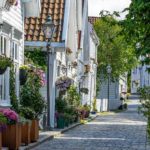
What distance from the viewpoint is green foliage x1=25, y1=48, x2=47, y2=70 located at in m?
27.2

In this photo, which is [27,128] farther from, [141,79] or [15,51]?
[141,79]

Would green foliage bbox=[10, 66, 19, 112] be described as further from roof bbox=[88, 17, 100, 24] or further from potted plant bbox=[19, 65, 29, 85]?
roof bbox=[88, 17, 100, 24]

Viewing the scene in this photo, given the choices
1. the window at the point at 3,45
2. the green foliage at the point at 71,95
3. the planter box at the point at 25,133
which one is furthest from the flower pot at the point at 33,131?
the green foliage at the point at 71,95

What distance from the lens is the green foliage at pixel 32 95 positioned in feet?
76.5

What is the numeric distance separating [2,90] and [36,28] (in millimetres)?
8688

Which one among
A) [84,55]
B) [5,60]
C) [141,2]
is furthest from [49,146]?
[84,55]

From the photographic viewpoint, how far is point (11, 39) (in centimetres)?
2116

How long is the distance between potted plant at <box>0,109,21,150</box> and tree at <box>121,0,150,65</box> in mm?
6007

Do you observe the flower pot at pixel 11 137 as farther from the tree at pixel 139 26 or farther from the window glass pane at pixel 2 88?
the tree at pixel 139 26

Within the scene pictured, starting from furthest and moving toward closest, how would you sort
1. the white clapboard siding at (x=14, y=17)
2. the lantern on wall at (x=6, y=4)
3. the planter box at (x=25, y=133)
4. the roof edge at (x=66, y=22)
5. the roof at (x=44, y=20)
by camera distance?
1. the roof at (x=44, y=20)
2. the roof edge at (x=66, y=22)
3. the white clapboard siding at (x=14, y=17)
4. the planter box at (x=25, y=133)
5. the lantern on wall at (x=6, y=4)

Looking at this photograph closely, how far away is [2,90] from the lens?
2009 cm

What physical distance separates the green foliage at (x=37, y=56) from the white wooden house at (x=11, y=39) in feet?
12.1

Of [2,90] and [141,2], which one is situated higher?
[141,2]

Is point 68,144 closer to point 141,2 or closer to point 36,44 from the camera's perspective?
point 36,44
